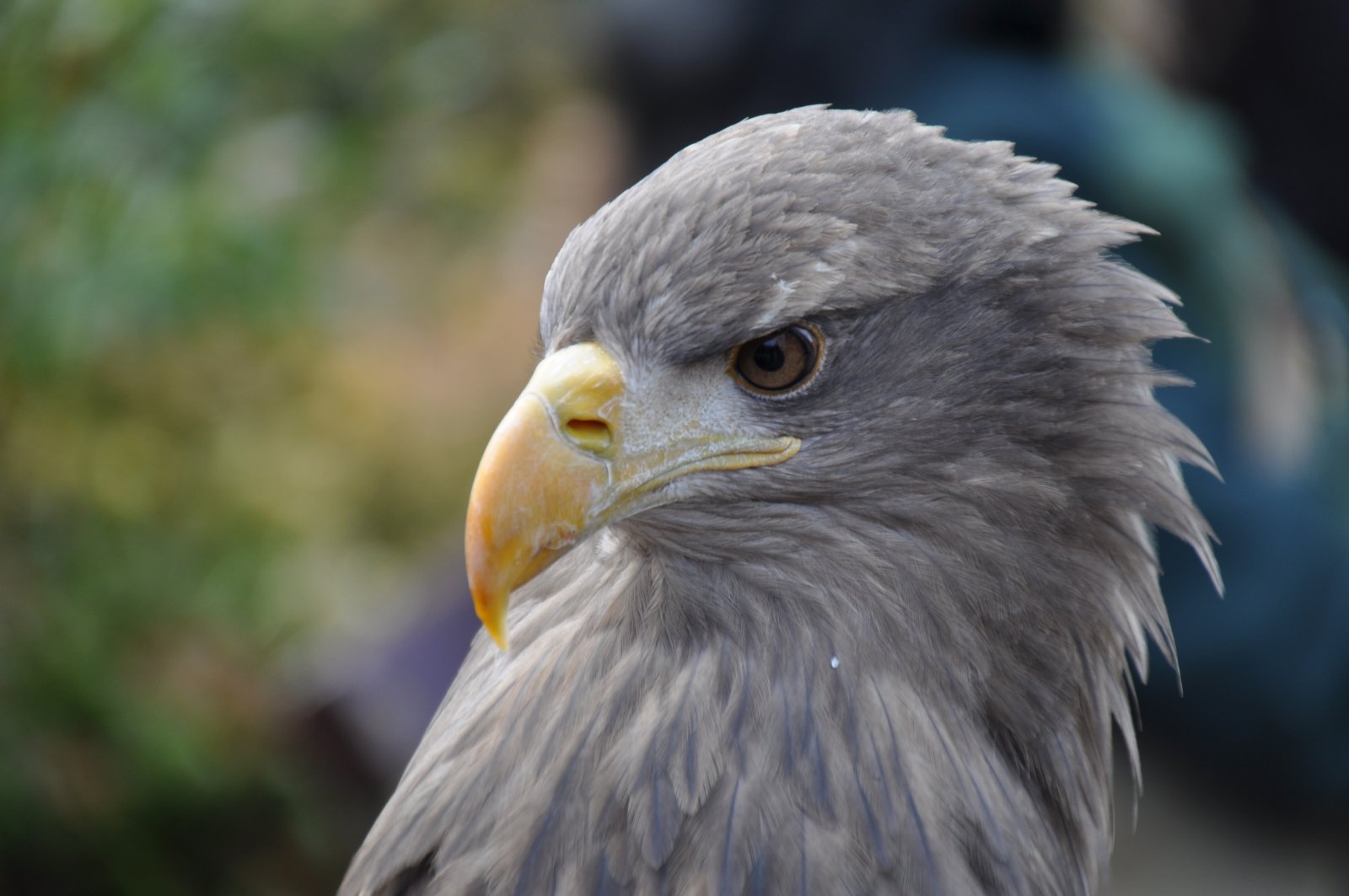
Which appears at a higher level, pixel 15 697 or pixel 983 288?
pixel 983 288

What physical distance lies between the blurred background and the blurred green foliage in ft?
0.04

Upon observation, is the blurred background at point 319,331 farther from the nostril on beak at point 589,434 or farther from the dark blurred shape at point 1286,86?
the nostril on beak at point 589,434

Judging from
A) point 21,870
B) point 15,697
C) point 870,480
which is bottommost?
point 21,870

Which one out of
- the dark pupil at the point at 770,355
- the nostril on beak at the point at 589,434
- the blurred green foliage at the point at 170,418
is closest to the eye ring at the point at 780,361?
the dark pupil at the point at 770,355

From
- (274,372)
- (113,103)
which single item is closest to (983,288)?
(113,103)

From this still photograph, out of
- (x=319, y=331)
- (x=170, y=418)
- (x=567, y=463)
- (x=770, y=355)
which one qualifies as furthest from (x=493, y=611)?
(x=319, y=331)

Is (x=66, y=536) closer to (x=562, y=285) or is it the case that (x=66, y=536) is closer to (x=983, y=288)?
(x=562, y=285)

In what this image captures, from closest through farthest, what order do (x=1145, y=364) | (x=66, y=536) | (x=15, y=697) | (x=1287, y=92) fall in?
(x=1145, y=364), (x=15, y=697), (x=66, y=536), (x=1287, y=92)

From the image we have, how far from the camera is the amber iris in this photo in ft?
6.20

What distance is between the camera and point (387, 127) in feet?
17.3

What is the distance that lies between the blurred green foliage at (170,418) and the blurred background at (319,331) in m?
0.01

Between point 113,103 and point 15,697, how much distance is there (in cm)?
140

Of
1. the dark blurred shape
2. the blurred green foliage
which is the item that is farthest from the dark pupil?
the dark blurred shape

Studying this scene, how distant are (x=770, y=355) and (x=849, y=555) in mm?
302
